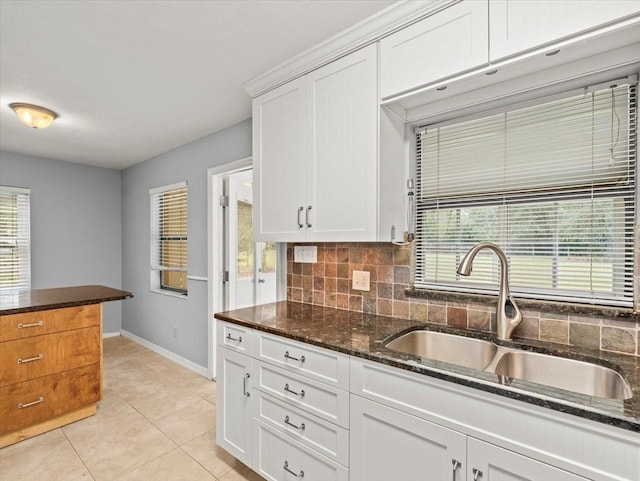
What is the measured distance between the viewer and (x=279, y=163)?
2139 mm

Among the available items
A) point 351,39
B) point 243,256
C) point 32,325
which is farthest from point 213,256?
point 351,39

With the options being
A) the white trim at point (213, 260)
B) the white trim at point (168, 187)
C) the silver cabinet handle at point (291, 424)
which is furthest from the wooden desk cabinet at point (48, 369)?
the silver cabinet handle at point (291, 424)

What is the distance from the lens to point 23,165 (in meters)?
4.16

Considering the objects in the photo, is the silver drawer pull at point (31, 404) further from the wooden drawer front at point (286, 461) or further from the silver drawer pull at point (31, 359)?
the wooden drawer front at point (286, 461)

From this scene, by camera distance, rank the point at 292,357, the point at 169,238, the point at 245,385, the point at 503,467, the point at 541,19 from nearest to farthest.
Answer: the point at 503,467, the point at 541,19, the point at 292,357, the point at 245,385, the point at 169,238

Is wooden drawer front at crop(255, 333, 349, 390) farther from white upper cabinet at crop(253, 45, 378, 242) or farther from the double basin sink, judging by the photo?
white upper cabinet at crop(253, 45, 378, 242)

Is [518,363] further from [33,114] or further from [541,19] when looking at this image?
[33,114]

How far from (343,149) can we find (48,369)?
8.42 ft

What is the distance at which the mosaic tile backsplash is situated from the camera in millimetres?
1384

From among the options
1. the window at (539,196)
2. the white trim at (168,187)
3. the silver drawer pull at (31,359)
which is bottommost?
the silver drawer pull at (31,359)

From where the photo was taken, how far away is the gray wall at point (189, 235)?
3.44 m

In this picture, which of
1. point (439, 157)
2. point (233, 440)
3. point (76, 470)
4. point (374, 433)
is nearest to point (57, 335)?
point (76, 470)

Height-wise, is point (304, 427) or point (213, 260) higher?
point (213, 260)

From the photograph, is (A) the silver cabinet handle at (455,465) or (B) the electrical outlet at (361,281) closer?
(A) the silver cabinet handle at (455,465)
